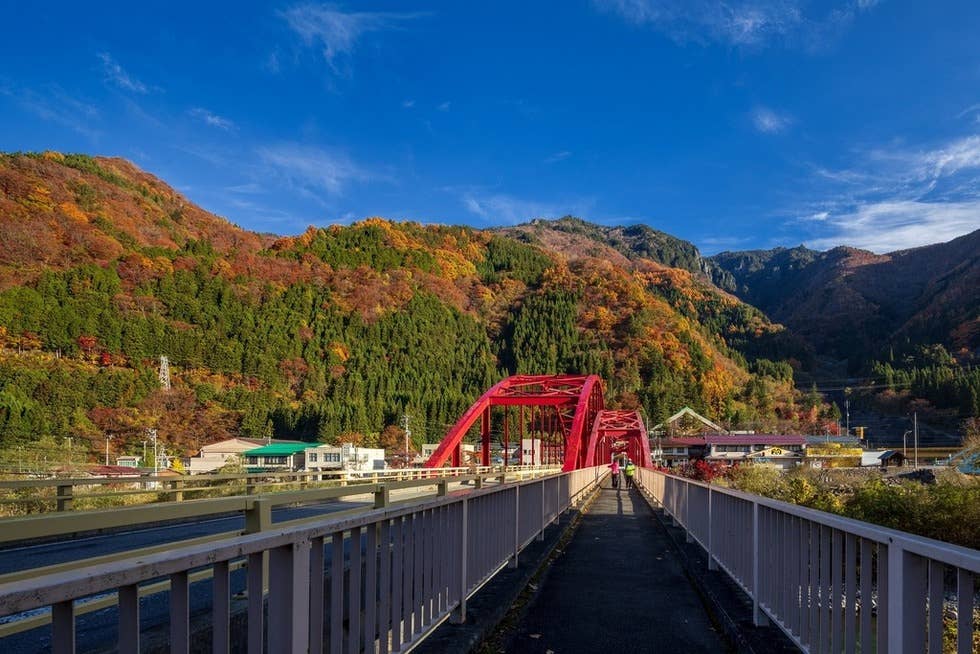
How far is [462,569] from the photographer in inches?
206

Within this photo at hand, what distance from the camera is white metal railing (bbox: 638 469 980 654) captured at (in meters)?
2.54

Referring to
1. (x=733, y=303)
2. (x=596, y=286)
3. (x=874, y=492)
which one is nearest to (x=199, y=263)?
(x=596, y=286)

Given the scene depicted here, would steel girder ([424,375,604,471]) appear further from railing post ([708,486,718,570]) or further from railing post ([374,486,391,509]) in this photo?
railing post ([374,486,391,509])

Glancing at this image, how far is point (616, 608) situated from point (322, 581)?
407cm

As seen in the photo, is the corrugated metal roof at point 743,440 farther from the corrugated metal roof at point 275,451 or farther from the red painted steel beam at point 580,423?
the corrugated metal roof at point 275,451

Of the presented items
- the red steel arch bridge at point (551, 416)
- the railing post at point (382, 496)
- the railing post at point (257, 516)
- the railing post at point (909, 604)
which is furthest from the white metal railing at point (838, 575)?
the red steel arch bridge at point (551, 416)

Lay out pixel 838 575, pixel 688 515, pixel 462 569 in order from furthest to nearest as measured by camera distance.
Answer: pixel 688 515 < pixel 462 569 < pixel 838 575

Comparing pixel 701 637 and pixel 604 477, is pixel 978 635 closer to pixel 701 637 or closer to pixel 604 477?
pixel 701 637

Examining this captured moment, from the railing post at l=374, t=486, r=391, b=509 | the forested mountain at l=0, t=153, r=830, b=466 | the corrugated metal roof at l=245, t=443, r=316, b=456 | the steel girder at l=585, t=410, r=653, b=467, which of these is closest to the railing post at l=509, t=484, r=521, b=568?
the railing post at l=374, t=486, r=391, b=509

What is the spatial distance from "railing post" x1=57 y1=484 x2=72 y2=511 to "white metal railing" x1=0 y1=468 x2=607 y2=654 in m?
6.70

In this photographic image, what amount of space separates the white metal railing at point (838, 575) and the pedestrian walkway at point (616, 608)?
541 mm

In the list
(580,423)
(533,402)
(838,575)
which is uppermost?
(838,575)

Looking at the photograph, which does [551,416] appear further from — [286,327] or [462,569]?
[462,569]

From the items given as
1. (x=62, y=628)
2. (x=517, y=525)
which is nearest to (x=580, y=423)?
(x=517, y=525)
